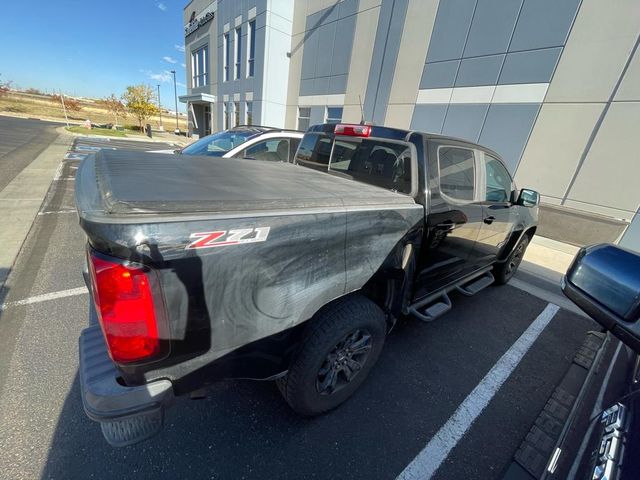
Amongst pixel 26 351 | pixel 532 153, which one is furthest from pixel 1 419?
pixel 532 153

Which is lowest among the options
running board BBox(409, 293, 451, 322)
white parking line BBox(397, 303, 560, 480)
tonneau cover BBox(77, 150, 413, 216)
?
white parking line BBox(397, 303, 560, 480)

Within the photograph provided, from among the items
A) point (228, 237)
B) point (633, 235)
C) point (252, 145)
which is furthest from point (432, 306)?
point (633, 235)

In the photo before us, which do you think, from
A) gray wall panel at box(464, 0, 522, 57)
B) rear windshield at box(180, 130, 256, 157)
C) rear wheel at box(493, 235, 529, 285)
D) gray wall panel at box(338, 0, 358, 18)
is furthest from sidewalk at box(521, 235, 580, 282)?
gray wall panel at box(338, 0, 358, 18)

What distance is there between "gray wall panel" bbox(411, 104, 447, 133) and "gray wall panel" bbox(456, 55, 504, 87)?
86 cm

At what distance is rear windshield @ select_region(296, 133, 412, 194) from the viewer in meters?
2.36

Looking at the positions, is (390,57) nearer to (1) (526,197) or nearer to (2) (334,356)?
(1) (526,197)

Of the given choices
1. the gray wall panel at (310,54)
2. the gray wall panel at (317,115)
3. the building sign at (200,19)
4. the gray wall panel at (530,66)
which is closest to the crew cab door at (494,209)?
the gray wall panel at (530,66)

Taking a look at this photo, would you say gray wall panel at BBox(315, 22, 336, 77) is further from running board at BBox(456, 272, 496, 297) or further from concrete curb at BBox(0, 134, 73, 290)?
running board at BBox(456, 272, 496, 297)

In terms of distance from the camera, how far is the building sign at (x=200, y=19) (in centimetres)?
2153

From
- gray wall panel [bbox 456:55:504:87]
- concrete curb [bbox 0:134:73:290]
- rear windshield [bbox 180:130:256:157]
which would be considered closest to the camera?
concrete curb [bbox 0:134:73:290]

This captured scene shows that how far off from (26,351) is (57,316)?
48cm

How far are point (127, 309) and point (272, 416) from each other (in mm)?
1465

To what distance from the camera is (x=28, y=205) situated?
18.2 feet

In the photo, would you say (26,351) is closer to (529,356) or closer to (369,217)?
(369,217)
